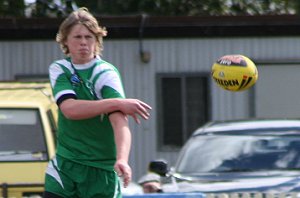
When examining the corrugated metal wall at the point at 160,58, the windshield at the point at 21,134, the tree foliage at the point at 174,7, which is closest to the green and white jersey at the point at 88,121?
the windshield at the point at 21,134

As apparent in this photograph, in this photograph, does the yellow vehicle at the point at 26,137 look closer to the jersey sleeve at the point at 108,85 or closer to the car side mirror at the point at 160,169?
the car side mirror at the point at 160,169

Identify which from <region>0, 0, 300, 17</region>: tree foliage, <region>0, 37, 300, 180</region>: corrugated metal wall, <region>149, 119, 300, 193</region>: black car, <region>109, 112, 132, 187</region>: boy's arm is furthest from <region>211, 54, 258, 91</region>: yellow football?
<region>0, 0, 300, 17</region>: tree foliage

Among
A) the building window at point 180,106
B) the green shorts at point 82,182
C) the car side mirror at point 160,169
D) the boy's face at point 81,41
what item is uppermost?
the boy's face at point 81,41

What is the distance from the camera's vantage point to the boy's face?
623cm

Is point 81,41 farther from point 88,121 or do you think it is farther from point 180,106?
point 180,106

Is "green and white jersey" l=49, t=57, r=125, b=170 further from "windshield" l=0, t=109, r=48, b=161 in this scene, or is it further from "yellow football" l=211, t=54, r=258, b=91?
"windshield" l=0, t=109, r=48, b=161

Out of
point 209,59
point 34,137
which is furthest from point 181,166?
point 209,59

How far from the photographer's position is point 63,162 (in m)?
6.32

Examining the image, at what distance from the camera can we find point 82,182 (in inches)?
247

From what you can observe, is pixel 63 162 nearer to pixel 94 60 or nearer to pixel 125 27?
pixel 94 60

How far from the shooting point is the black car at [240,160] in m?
10.5

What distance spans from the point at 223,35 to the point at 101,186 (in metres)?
12.9

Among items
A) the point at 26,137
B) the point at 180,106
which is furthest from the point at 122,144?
the point at 180,106

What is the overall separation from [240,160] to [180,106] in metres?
8.13
